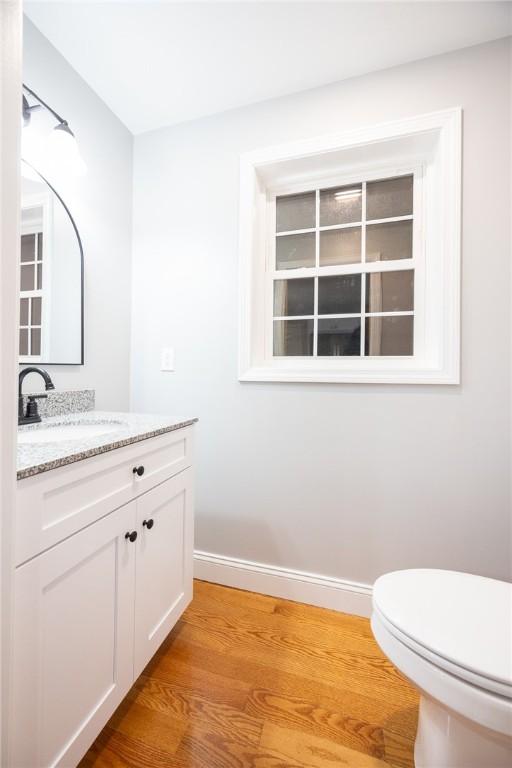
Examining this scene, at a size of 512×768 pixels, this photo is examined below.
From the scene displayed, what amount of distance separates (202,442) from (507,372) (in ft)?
4.69

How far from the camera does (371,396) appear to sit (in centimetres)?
152

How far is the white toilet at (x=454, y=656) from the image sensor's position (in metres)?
0.66

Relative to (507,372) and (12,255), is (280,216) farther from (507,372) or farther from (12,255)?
(12,255)

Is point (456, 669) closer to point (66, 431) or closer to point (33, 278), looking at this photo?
point (66, 431)

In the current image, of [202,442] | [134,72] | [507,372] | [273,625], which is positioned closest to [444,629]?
[273,625]

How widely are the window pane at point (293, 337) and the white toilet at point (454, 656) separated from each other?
109 centimetres

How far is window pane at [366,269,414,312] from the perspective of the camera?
1.59m

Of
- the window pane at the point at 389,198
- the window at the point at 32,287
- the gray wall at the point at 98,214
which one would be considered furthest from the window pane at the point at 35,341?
the window pane at the point at 389,198

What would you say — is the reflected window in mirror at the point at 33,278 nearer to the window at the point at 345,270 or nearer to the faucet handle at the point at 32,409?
the faucet handle at the point at 32,409

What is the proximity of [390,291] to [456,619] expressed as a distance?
1.32 m

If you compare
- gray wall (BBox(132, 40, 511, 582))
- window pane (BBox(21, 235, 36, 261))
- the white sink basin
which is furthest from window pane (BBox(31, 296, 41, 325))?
gray wall (BBox(132, 40, 511, 582))

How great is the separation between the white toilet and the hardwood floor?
19 cm

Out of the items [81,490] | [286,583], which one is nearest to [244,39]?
[81,490]

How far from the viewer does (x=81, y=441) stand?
2.89ft
